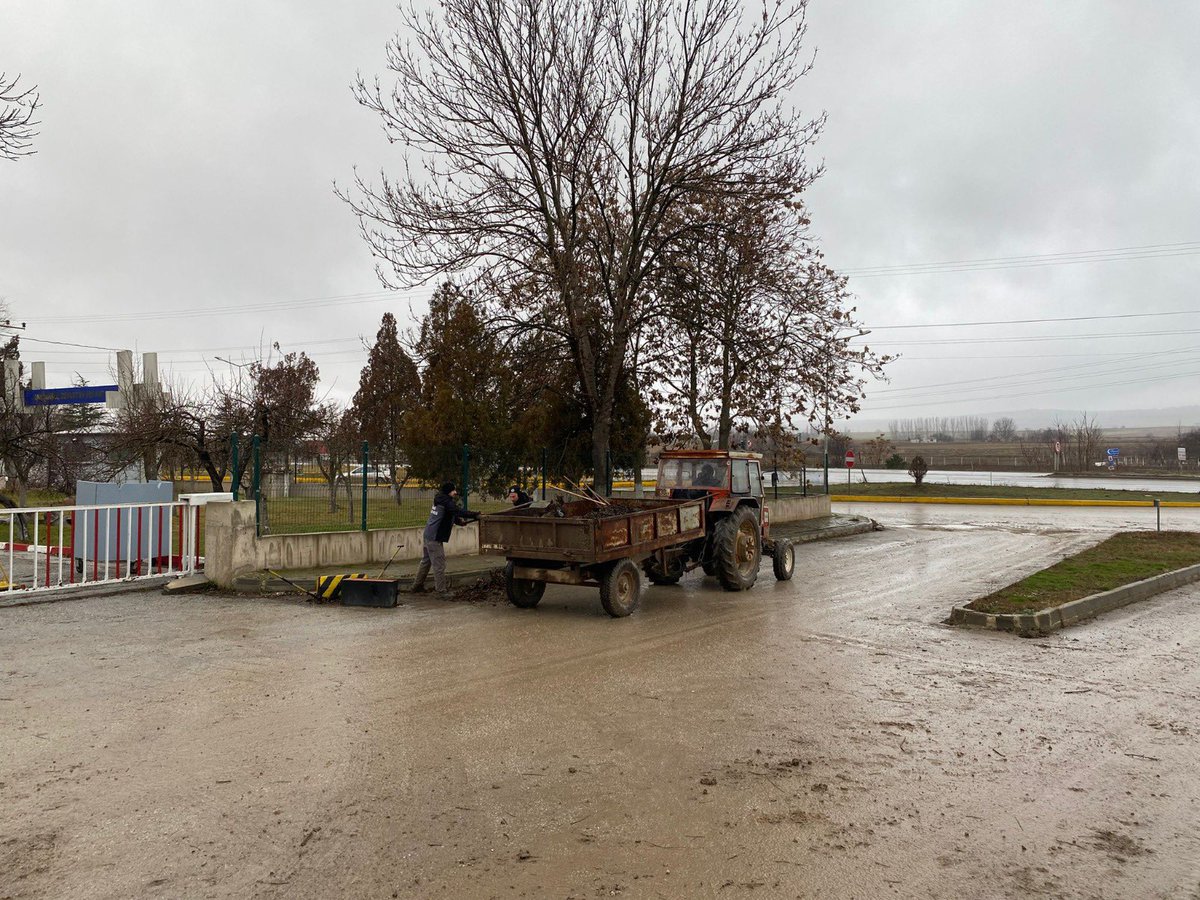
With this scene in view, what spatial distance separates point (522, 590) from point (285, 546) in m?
4.55

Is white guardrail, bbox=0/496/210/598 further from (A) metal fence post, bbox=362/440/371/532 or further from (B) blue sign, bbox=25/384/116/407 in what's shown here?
(B) blue sign, bbox=25/384/116/407

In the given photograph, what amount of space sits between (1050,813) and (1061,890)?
3.04 ft

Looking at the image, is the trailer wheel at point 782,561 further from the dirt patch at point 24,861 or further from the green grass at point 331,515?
the dirt patch at point 24,861

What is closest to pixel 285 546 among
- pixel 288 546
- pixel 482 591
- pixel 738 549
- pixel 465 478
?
pixel 288 546

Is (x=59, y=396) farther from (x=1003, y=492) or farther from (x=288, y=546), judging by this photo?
(x=1003, y=492)

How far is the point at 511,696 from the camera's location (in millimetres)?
6859

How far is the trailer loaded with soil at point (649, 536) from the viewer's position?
10.5 meters

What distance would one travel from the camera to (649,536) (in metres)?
11.3

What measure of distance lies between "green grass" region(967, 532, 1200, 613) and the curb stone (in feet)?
0.62

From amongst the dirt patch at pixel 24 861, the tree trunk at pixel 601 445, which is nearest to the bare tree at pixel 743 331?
the tree trunk at pixel 601 445

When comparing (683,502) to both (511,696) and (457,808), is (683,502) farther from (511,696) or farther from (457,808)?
(457,808)

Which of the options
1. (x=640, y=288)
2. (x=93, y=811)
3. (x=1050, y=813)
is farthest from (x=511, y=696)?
(x=640, y=288)

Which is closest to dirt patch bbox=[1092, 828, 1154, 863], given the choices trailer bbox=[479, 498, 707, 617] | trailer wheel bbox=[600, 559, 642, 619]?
trailer bbox=[479, 498, 707, 617]

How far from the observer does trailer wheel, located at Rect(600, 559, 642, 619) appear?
34.5ft
